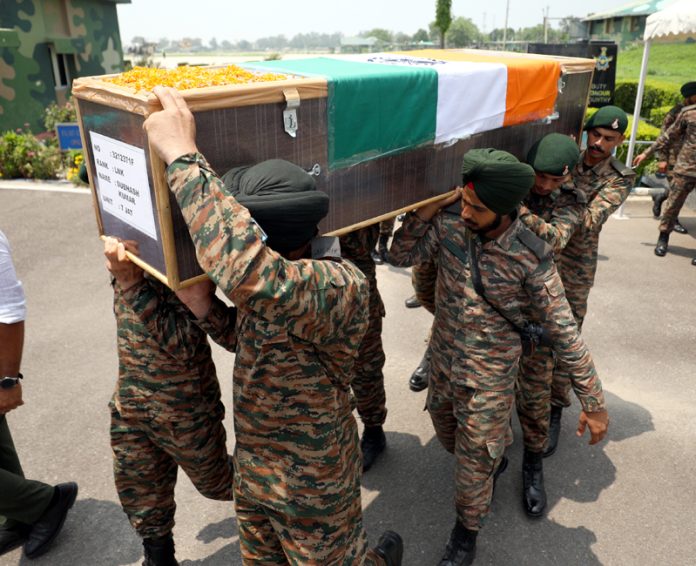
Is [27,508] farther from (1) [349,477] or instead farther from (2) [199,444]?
(1) [349,477]

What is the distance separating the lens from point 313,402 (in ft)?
6.03

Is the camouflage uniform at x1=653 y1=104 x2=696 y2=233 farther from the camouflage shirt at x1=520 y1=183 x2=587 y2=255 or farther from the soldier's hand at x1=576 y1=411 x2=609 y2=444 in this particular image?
the soldier's hand at x1=576 y1=411 x2=609 y2=444

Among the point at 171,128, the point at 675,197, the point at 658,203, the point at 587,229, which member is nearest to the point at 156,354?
the point at 171,128

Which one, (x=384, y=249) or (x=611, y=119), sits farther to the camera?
(x=384, y=249)

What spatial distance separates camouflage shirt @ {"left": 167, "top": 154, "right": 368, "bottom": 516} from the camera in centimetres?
147

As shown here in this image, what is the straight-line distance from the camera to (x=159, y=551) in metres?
2.53

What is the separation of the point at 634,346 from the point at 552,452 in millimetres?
1703

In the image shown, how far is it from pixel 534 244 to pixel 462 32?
13411 cm

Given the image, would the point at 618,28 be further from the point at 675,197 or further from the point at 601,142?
the point at 601,142

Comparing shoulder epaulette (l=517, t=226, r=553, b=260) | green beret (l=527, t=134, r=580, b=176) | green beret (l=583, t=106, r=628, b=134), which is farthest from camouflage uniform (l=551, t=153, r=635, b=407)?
shoulder epaulette (l=517, t=226, r=553, b=260)

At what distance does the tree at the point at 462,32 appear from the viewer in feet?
362

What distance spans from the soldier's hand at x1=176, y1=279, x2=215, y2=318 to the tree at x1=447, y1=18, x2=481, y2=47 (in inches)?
4438

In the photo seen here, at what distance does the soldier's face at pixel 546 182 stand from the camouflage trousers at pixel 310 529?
1588 millimetres

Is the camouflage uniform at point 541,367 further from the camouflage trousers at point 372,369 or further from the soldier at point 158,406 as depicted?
the soldier at point 158,406
